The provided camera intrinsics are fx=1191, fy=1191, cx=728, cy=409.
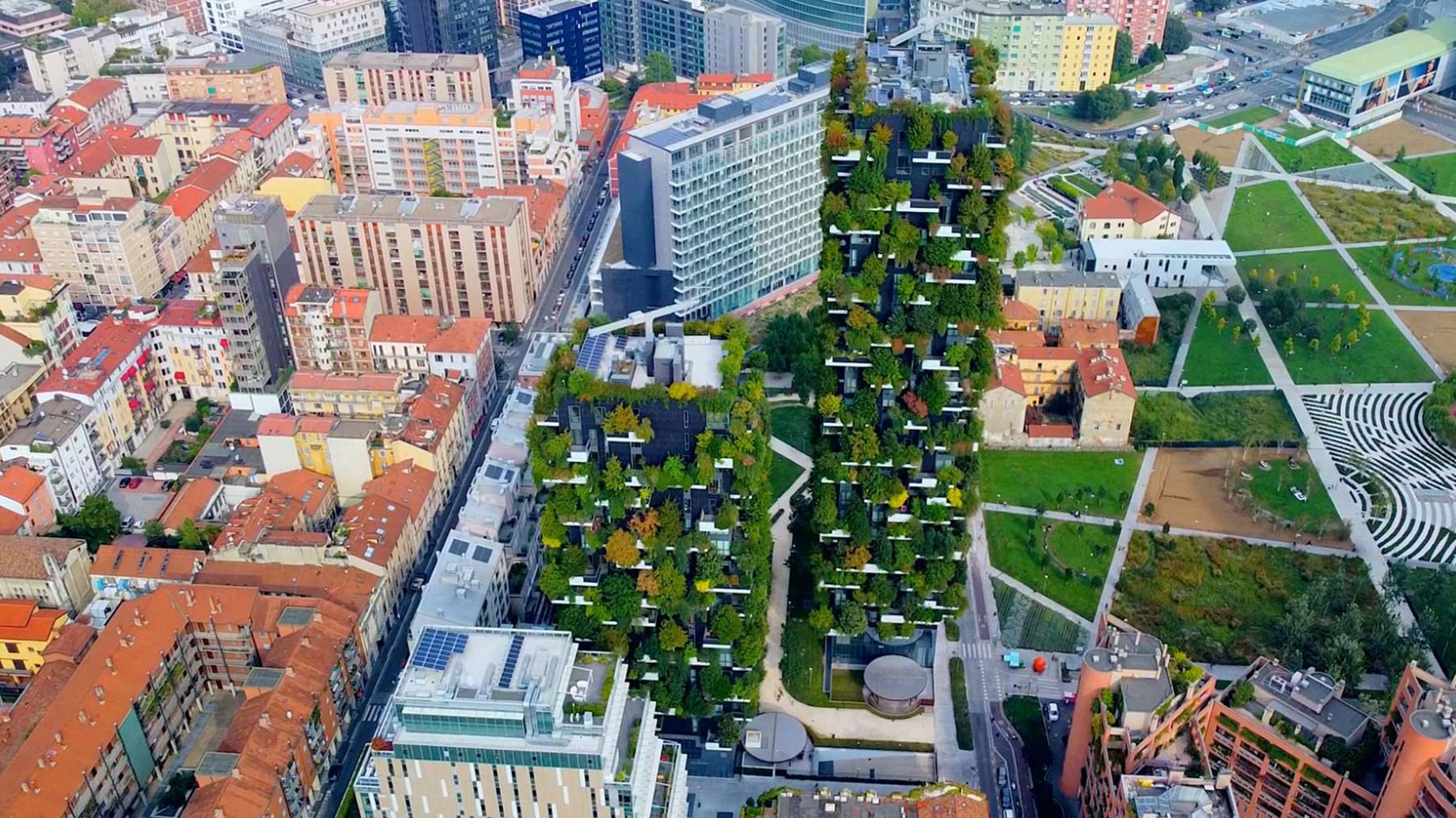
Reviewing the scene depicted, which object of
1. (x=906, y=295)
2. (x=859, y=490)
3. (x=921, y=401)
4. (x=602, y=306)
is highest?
(x=906, y=295)

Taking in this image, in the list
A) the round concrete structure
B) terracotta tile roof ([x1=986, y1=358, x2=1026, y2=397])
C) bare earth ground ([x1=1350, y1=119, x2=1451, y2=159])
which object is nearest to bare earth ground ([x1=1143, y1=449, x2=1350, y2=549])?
terracotta tile roof ([x1=986, y1=358, x2=1026, y2=397])

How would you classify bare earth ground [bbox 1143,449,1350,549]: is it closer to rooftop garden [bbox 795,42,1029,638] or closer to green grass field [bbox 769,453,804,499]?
green grass field [bbox 769,453,804,499]

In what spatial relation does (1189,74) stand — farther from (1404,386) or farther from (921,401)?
(921,401)

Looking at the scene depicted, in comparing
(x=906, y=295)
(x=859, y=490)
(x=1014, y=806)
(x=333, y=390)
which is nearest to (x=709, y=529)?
(x=859, y=490)

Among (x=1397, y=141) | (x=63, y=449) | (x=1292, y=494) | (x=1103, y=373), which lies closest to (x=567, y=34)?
(x=63, y=449)

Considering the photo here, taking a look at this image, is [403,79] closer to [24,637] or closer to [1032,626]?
[24,637]

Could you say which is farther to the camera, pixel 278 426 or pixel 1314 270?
pixel 1314 270

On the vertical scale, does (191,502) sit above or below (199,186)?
below
